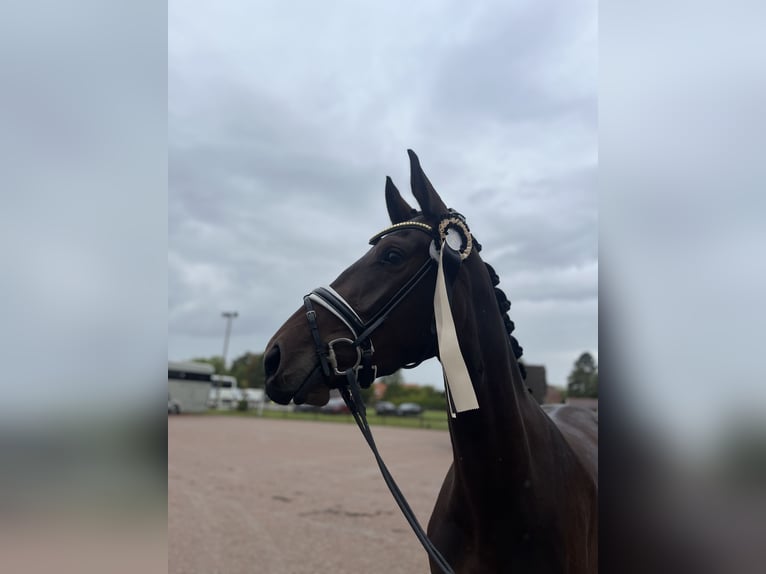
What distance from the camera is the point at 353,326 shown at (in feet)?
7.48

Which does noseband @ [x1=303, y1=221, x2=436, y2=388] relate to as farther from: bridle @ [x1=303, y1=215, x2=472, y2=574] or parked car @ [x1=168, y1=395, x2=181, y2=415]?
parked car @ [x1=168, y1=395, x2=181, y2=415]

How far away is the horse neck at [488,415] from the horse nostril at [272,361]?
79 cm

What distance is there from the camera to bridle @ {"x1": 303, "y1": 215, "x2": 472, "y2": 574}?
2236mm

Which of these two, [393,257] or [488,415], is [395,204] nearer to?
[393,257]

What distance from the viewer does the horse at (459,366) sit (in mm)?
2217

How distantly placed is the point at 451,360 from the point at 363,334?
0.39 m

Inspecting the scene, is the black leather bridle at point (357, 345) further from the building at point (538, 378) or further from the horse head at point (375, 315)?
the building at point (538, 378)

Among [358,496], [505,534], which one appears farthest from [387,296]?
[358,496]

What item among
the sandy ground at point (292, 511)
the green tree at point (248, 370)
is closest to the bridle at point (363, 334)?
the sandy ground at point (292, 511)

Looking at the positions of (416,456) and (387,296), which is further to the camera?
(416,456)

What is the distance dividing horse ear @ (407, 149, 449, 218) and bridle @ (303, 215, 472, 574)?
2.8 inches
